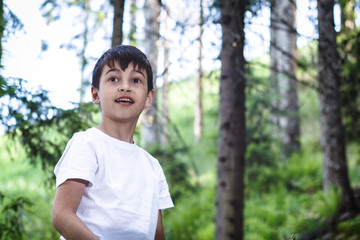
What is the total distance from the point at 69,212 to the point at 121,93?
656mm

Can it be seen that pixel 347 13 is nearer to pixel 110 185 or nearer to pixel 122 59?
pixel 122 59

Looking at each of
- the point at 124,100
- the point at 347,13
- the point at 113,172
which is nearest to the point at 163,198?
the point at 113,172

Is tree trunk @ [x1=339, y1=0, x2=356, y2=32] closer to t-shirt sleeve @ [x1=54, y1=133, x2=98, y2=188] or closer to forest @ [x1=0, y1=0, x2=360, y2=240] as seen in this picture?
forest @ [x1=0, y1=0, x2=360, y2=240]

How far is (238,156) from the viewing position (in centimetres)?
495

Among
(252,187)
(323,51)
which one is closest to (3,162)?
(252,187)

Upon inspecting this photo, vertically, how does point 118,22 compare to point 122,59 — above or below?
above

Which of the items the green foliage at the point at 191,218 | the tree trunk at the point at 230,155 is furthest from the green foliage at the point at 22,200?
the green foliage at the point at 191,218

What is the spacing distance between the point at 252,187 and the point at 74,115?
7.35m

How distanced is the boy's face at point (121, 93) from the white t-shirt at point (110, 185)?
0.43 ft

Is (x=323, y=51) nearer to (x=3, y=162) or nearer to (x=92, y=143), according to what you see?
(x=92, y=143)

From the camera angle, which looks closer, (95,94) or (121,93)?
(121,93)

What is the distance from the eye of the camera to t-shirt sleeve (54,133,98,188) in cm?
167

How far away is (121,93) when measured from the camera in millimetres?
1940

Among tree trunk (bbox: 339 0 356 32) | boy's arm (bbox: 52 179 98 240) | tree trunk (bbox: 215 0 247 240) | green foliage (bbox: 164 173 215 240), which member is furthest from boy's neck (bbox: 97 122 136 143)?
green foliage (bbox: 164 173 215 240)
